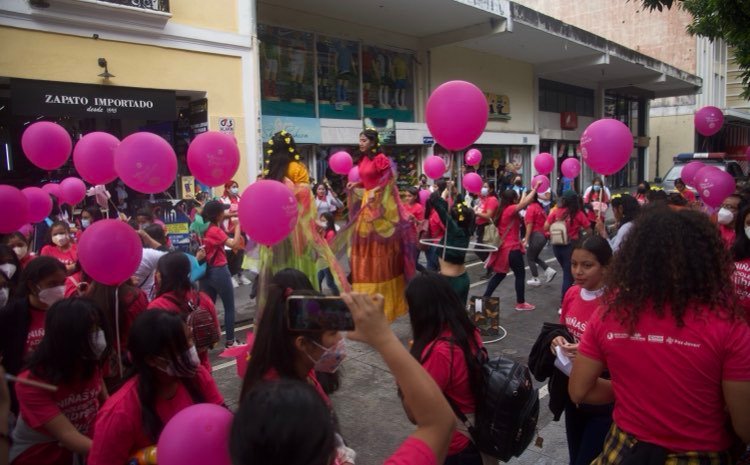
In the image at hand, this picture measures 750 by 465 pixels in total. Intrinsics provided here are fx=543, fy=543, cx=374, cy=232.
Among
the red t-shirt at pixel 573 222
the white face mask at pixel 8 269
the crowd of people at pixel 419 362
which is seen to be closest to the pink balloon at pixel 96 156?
the white face mask at pixel 8 269

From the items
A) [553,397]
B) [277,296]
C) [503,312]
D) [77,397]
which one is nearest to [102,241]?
[77,397]

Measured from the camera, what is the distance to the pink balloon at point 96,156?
14.1 feet

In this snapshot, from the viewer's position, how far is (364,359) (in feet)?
18.1

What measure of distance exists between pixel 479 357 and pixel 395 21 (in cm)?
1485

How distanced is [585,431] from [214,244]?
13.4 ft

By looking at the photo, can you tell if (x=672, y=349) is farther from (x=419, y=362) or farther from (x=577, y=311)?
(x=577, y=311)

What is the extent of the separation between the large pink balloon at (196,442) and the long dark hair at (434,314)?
109 cm

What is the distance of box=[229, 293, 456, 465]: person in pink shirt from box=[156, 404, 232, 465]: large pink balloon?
248mm

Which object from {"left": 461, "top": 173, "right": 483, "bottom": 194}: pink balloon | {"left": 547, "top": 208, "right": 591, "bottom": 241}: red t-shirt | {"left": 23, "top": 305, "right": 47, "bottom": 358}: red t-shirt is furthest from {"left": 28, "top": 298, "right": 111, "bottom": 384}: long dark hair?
{"left": 461, "top": 173, "right": 483, "bottom": 194}: pink balloon

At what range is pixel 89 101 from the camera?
9.77 metres

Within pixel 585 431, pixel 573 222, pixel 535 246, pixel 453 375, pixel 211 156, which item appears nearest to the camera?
pixel 453 375

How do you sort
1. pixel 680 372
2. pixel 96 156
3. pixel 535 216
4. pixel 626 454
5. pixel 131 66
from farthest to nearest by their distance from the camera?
pixel 131 66 → pixel 535 216 → pixel 96 156 → pixel 626 454 → pixel 680 372

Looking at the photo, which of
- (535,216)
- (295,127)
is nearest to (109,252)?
(535,216)

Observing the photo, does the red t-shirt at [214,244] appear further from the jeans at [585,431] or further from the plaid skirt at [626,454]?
the plaid skirt at [626,454]
